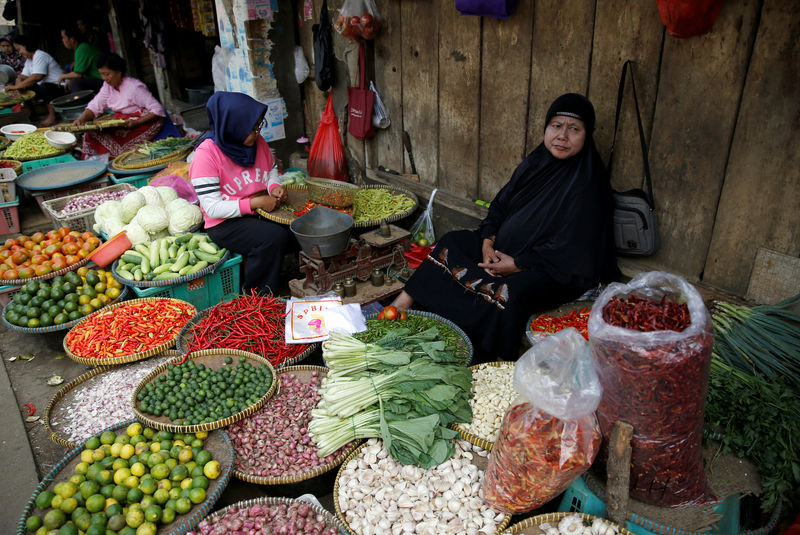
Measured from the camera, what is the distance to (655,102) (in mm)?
2920

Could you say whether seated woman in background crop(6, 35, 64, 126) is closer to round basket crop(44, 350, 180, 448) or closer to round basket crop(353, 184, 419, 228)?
round basket crop(353, 184, 419, 228)

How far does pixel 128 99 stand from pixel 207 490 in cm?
588

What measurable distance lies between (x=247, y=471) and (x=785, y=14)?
3305 millimetres

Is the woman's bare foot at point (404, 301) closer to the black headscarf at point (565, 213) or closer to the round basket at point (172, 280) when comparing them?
the black headscarf at point (565, 213)

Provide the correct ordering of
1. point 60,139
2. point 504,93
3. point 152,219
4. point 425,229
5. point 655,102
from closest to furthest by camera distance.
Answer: point 655,102, point 504,93, point 152,219, point 425,229, point 60,139

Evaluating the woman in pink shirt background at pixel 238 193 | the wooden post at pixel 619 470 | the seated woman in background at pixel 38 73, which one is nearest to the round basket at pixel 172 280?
the woman in pink shirt background at pixel 238 193

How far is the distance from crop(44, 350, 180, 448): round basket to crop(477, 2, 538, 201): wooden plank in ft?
8.72

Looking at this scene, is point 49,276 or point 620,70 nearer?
point 620,70

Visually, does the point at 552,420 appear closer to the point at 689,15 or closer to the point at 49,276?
the point at 689,15

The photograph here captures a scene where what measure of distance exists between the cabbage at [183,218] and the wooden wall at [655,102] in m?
2.16

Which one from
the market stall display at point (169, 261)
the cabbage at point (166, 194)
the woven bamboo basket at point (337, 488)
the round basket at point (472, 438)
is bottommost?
the woven bamboo basket at point (337, 488)

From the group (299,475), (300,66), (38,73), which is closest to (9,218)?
(300,66)

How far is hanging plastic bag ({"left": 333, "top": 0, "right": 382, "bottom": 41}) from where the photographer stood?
436 cm

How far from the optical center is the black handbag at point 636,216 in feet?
9.89
